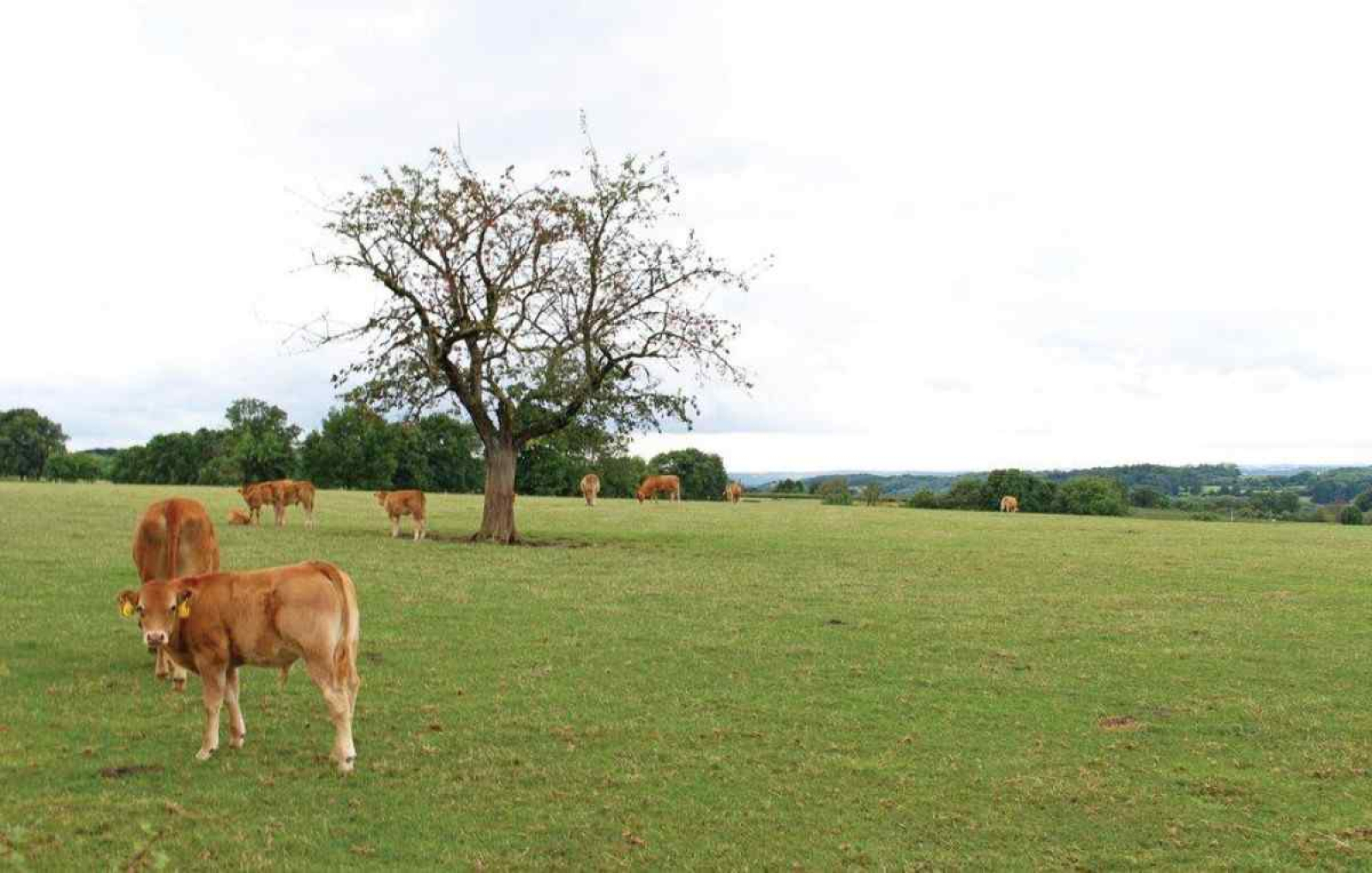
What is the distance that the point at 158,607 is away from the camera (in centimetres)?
880

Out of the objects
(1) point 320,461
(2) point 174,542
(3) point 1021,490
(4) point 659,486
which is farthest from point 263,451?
(2) point 174,542

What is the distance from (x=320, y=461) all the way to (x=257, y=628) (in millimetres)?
96719

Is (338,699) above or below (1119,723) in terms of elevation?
above

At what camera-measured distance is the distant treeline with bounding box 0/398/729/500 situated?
100m

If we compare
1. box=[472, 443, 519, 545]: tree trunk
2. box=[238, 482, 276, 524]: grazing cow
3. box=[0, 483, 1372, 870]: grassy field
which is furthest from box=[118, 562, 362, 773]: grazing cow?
box=[238, 482, 276, 524]: grazing cow

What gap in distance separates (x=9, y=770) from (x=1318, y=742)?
11.8 metres

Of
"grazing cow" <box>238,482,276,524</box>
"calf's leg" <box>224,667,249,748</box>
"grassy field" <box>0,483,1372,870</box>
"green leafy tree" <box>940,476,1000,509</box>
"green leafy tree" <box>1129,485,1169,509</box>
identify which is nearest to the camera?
"grassy field" <box>0,483,1372,870</box>

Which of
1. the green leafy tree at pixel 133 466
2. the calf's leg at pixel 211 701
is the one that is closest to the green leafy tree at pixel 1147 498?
the calf's leg at pixel 211 701

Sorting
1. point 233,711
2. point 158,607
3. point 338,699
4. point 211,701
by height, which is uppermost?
point 158,607

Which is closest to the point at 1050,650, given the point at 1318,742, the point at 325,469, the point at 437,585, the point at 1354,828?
the point at 1318,742

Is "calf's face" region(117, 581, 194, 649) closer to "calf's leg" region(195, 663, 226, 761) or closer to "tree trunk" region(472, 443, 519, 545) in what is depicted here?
"calf's leg" region(195, 663, 226, 761)

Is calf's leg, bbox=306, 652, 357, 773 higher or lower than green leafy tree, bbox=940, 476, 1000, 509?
lower

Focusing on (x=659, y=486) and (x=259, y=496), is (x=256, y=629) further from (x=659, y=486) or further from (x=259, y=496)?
(x=659, y=486)

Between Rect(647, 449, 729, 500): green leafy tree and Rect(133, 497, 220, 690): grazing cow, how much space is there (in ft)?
330
